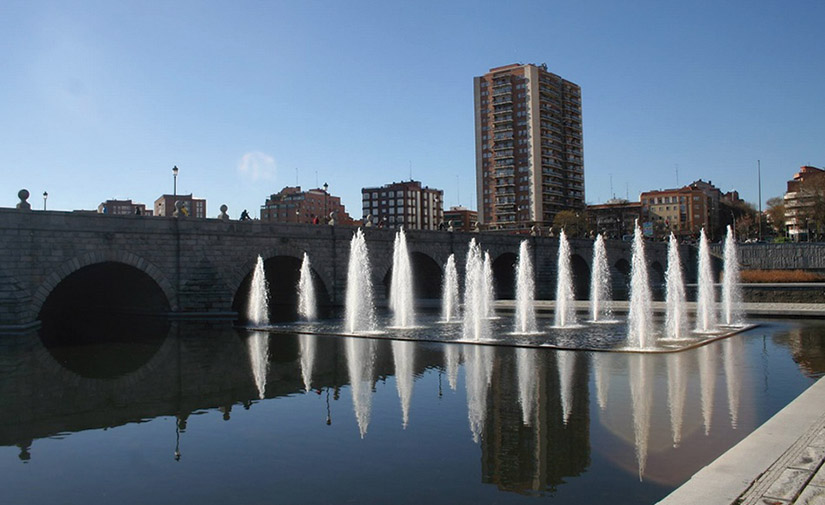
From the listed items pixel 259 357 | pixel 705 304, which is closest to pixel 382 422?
pixel 259 357

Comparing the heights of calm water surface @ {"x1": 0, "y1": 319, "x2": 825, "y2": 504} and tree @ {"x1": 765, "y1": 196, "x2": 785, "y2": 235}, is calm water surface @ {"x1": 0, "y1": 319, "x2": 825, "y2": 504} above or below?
below

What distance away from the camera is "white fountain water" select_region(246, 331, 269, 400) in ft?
42.7

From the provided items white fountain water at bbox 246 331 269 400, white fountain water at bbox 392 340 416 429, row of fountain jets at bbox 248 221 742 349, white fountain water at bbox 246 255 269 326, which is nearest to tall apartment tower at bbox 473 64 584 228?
row of fountain jets at bbox 248 221 742 349

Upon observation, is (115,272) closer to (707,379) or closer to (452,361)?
(452,361)

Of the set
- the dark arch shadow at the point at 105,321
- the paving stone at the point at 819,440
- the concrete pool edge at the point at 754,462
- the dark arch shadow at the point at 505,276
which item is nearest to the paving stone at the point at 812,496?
the concrete pool edge at the point at 754,462

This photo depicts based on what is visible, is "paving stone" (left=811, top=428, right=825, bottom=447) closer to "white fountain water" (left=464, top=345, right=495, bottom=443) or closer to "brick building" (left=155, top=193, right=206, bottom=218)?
"white fountain water" (left=464, top=345, right=495, bottom=443)

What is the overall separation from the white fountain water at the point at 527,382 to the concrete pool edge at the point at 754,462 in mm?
2973

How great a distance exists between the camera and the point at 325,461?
7703mm

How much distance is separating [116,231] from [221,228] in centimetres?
478

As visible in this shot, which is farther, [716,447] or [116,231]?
[116,231]

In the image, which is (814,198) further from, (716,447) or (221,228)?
(716,447)

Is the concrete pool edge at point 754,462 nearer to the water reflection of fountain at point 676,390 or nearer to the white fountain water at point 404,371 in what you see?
the water reflection of fountain at point 676,390

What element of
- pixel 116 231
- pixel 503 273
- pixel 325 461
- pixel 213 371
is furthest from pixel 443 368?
pixel 503 273

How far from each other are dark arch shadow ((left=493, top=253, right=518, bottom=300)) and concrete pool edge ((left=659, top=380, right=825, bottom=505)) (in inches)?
1574
